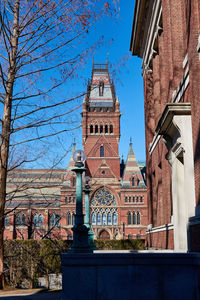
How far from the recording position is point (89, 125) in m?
66.5

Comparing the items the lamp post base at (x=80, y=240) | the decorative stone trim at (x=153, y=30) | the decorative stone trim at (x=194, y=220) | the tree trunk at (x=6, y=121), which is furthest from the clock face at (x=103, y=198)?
the decorative stone trim at (x=194, y=220)

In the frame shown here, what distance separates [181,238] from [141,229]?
5225 cm

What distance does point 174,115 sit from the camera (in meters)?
8.37

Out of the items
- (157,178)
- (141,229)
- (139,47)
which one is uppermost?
(139,47)

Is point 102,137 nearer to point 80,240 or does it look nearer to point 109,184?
point 109,184

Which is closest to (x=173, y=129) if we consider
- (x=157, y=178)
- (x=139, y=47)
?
(x=157, y=178)

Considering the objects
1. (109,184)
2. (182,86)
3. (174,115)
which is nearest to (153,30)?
(182,86)

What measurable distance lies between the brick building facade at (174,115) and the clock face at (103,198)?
43057 millimetres

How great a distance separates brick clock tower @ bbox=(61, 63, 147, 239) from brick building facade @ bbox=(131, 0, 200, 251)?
1582 inches

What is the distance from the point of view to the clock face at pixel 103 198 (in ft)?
199

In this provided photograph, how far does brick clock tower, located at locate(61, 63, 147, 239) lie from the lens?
60.3 m

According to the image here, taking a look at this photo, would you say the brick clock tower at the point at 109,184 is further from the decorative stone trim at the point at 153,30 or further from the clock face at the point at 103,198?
the decorative stone trim at the point at 153,30

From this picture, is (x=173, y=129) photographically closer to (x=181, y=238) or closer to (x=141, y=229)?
(x=181, y=238)

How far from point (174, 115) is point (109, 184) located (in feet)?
177
